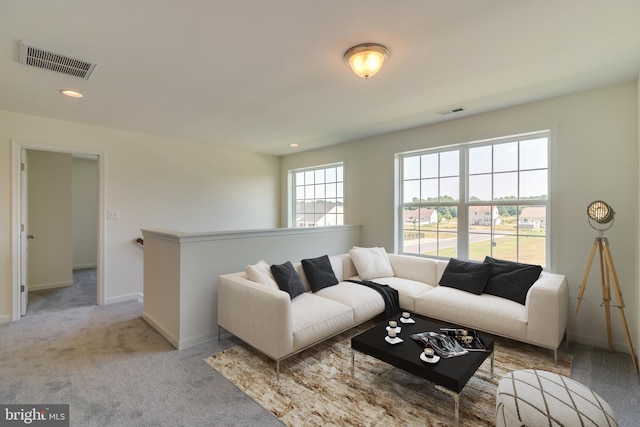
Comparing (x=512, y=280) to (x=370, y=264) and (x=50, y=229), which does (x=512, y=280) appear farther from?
(x=50, y=229)

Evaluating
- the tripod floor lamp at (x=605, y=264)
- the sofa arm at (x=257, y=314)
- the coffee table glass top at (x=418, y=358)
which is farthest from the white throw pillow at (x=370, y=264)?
the tripod floor lamp at (x=605, y=264)

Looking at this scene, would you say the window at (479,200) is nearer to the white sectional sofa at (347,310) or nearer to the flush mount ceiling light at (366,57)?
the white sectional sofa at (347,310)

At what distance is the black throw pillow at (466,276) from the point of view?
305 centimetres

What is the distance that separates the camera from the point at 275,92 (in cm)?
281

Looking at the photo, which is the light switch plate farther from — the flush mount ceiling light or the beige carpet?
the flush mount ceiling light

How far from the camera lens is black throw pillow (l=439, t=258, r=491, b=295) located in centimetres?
305

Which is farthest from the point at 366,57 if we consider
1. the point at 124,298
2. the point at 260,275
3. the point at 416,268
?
the point at 124,298

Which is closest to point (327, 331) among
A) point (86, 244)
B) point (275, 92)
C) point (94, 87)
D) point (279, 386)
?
point (279, 386)

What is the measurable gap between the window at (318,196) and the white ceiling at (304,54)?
6.10 ft

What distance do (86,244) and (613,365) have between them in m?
8.60

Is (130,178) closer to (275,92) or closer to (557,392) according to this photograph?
(275,92)

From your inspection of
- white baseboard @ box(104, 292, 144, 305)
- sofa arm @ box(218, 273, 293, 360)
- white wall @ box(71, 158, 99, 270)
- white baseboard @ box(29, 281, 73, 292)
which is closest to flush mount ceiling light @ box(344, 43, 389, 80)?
sofa arm @ box(218, 273, 293, 360)

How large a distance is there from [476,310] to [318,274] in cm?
160

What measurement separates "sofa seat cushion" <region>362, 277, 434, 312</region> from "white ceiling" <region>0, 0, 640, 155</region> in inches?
80.7
